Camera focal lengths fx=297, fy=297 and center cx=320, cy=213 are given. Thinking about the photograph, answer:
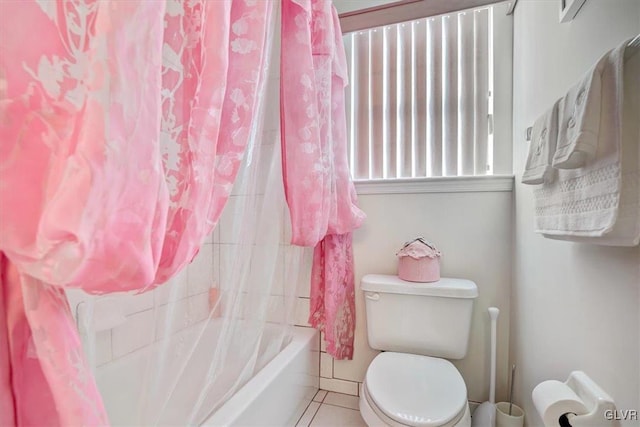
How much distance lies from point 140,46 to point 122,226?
0.24m

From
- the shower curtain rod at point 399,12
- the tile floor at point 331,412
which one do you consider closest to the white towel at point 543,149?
the shower curtain rod at point 399,12

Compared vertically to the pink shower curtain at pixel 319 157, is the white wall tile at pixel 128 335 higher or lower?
lower

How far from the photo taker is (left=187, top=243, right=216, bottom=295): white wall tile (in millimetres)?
873

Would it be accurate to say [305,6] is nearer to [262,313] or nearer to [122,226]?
[122,226]

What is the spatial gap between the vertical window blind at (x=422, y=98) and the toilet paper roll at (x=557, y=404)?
110 cm

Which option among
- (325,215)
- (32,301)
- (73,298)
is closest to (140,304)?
(73,298)

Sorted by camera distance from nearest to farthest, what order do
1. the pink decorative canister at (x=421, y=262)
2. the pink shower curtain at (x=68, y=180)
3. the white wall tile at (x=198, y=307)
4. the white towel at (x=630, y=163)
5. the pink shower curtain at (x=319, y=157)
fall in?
the pink shower curtain at (x=68, y=180), the white towel at (x=630, y=163), the white wall tile at (x=198, y=307), the pink shower curtain at (x=319, y=157), the pink decorative canister at (x=421, y=262)

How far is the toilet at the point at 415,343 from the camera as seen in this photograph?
1.11 m

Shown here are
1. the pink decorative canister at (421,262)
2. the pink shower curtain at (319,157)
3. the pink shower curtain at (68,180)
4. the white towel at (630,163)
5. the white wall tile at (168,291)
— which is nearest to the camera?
the pink shower curtain at (68,180)

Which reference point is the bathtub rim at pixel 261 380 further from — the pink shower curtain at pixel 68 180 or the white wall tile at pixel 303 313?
the pink shower curtain at pixel 68 180

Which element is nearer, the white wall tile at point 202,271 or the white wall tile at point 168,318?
the white wall tile at point 168,318

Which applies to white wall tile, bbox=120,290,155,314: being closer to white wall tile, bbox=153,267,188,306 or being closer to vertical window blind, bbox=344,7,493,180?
white wall tile, bbox=153,267,188,306

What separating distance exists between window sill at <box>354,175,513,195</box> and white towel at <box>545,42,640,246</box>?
3.07 ft

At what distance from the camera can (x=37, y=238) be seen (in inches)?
13.4
